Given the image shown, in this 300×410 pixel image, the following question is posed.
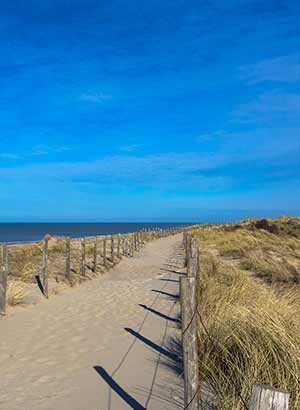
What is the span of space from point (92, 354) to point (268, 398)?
4.98 meters

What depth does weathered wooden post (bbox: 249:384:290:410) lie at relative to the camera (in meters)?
2.31

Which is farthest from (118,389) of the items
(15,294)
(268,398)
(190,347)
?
(15,294)

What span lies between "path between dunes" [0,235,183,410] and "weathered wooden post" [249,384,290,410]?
9.27 ft

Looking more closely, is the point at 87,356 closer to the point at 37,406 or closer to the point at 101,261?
the point at 37,406

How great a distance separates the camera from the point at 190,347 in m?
4.51

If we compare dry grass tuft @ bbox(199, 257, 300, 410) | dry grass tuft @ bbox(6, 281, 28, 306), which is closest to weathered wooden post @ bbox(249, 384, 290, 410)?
dry grass tuft @ bbox(199, 257, 300, 410)

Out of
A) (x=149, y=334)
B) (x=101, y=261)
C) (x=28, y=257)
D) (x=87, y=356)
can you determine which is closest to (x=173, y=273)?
(x=101, y=261)

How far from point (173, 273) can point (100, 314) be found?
26.8ft

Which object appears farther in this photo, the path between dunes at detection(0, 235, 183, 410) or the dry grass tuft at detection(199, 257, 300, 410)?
the path between dunes at detection(0, 235, 183, 410)

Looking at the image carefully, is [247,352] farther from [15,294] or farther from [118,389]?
[15,294]

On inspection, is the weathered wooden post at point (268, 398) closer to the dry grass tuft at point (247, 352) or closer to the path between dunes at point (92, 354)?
the dry grass tuft at point (247, 352)

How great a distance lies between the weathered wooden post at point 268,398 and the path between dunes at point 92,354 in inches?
111

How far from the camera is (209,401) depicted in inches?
192

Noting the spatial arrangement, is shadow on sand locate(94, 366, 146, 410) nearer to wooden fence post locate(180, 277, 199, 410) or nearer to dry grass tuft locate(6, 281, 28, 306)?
wooden fence post locate(180, 277, 199, 410)
